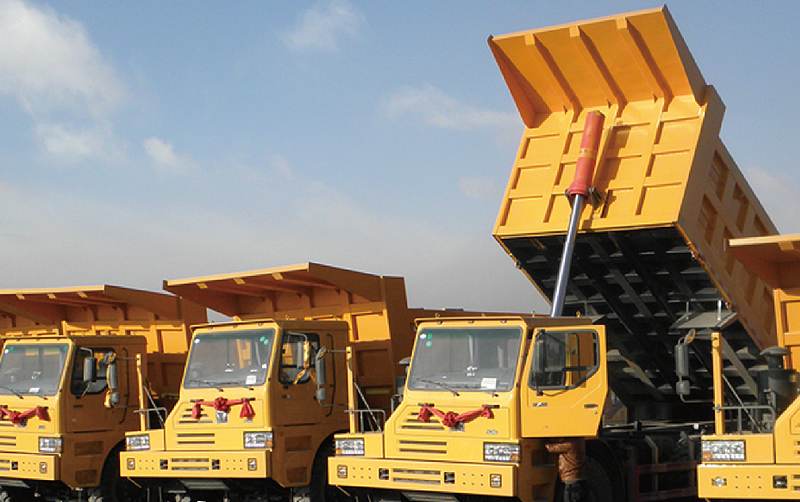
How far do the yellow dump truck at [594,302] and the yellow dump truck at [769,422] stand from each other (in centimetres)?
59

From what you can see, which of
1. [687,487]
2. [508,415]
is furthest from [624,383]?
[508,415]

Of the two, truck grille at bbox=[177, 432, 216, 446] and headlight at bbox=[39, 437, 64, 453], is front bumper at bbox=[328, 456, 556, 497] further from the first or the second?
headlight at bbox=[39, 437, 64, 453]

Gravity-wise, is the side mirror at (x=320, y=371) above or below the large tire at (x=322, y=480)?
above

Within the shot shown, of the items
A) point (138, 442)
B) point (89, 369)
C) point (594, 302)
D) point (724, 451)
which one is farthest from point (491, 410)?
point (89, 369)

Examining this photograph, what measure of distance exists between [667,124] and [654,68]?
25.2 inches

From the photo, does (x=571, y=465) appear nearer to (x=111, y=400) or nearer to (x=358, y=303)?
(x=358, y=303)

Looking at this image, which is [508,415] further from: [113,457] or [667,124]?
[113,457]

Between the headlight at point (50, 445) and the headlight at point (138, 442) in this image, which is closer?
the headlight at point (138, 442)

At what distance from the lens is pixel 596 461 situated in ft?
32.7

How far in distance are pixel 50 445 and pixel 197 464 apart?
253 centimetres

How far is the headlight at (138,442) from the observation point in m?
11.8

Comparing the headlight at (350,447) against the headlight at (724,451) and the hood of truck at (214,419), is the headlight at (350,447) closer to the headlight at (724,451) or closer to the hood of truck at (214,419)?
the hood of truck at (214,419)

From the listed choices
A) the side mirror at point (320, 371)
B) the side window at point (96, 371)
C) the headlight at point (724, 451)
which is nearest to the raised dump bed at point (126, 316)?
the side window at point (96, 371)

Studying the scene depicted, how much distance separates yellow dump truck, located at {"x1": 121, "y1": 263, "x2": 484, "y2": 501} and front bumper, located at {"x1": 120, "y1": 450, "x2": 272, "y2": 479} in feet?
0.04
